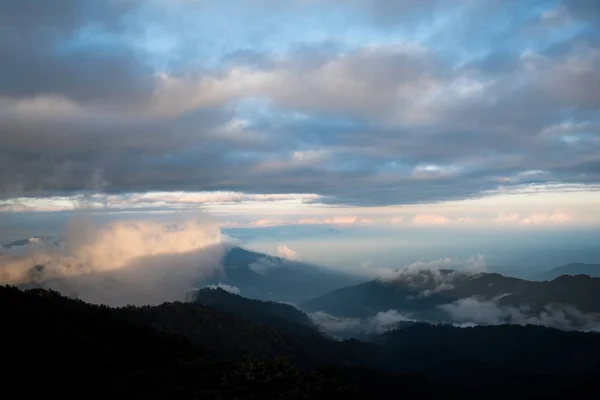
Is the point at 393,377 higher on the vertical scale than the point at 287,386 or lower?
lower

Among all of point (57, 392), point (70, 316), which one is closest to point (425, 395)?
point (70, 316)

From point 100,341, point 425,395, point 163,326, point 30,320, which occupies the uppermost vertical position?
point 30,320

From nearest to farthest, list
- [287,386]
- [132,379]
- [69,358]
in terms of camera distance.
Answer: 1. [287,386]
2. [132,379]
3. [69,358]

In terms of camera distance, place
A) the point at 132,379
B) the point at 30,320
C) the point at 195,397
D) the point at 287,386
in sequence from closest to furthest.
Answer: the point at 195,397 → the point at 287,386 → the point at 132,379 → the point at 30,320

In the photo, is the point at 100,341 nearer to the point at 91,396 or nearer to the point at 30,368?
the point at 30,368

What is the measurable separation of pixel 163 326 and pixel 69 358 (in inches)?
6517

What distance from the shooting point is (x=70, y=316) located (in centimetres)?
7475

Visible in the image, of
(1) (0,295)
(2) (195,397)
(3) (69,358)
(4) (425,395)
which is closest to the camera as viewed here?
(2) (195,397)

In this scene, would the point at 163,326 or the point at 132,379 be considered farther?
the point at 163,326

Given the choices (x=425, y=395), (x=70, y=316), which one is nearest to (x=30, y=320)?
(x=70, y=316)

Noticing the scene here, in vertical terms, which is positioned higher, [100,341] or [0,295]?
[0,295]

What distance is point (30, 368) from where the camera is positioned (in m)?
38.6

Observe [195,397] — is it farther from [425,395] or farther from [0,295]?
[425,395]

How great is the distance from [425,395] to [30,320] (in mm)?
174891
